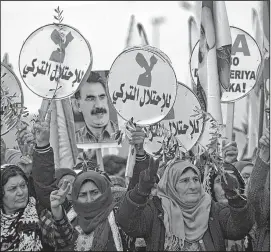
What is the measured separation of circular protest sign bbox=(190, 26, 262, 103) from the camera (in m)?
6.25

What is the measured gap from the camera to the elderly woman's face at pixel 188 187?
463 centimetres

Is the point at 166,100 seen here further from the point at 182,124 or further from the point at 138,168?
the point at 138,168

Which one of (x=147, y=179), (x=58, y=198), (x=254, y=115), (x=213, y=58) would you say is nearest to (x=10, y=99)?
(x=58, y=198)

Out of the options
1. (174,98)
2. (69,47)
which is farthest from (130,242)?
(69,47)

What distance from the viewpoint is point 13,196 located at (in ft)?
14.8

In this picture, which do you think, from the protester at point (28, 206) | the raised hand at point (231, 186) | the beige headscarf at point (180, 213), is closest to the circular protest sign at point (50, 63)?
the protester at point (28, 206)

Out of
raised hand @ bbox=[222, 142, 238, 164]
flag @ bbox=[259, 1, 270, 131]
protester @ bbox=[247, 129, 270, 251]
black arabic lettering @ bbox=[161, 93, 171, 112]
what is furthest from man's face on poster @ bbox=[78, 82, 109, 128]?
protester @ bbox=[247, 129, 270, 251]

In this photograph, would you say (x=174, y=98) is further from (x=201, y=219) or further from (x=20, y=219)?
(x=20, y=219)

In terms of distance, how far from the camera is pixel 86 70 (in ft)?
17.2

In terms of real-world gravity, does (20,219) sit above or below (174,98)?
below

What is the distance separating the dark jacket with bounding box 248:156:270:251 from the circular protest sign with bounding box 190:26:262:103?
5.22ft

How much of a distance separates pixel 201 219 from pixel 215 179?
443mm

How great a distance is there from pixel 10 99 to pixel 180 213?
5.06 feet

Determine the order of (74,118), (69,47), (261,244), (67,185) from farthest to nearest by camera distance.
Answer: (74,118) < (69,47) < (261,244) < (67,185)
